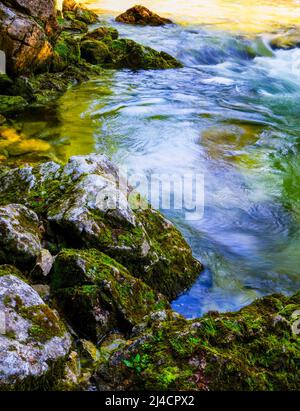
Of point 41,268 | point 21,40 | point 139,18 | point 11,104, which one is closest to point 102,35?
point 139,18

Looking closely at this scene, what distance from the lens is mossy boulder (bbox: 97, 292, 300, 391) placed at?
299 centimetres

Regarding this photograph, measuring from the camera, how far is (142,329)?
Result: 12.5 ft

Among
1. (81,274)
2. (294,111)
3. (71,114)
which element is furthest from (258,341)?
(294,111)

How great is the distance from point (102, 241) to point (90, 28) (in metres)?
17.9

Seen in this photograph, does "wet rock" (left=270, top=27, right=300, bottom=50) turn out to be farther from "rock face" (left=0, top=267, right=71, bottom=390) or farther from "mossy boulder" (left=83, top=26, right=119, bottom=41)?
"rock face" (left=0, top=267, right=71, bottom=390)

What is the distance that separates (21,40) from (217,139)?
5.67m

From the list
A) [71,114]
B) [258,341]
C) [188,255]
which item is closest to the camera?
[258,341]

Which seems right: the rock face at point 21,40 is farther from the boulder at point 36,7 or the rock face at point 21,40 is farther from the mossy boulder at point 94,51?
the mossy boulder at point 94,51

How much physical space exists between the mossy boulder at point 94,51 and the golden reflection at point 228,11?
10250 millimetres

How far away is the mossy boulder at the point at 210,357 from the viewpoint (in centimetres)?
299

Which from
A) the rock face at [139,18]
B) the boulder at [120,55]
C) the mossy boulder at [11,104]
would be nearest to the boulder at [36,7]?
the mossy boulder at [11,104]

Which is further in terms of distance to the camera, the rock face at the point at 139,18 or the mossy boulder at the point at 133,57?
the rock face at the point at 139,18

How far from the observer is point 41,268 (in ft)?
14.5
